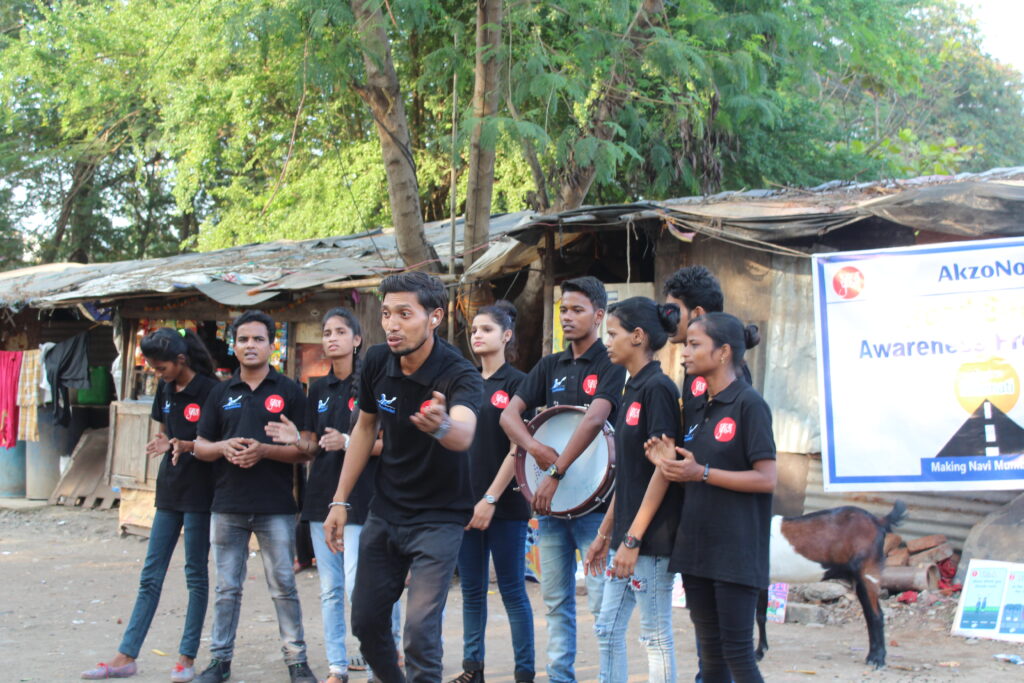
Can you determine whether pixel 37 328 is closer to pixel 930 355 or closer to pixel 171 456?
pixel 171 456

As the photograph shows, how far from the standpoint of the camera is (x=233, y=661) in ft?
19.9

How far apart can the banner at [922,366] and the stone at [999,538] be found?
0.24 m

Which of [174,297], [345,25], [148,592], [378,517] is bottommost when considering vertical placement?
[148,592]

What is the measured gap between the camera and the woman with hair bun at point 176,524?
18.2 feet

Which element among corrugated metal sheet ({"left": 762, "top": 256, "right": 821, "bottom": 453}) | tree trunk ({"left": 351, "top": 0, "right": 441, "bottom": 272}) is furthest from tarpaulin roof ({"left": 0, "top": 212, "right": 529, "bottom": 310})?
corrugated metal sheet ({"left": 762, "top": 256, "right": 821, "bottom": 453})

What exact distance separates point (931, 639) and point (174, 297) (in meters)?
8.86

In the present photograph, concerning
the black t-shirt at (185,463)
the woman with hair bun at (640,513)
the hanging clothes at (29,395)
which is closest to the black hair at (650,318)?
the woman with hair bun at (640,513)

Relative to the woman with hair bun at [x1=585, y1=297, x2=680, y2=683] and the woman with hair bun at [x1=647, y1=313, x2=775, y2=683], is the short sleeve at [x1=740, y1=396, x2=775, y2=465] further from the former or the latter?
the woman with hair bun at [x1=585, y1=297, x2=680, y2=683]

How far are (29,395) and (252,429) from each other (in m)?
9.79

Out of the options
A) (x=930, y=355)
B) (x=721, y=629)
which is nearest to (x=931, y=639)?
(x=930, y=355)

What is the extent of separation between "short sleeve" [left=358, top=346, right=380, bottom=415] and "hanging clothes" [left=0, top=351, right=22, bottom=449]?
1132 cm

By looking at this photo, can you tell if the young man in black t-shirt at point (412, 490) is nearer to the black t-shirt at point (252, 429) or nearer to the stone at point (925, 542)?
the black t-shirt at point (252, 429)

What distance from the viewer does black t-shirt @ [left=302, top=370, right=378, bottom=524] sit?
545 cm

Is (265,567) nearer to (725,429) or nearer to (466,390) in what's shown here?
(466,390)
